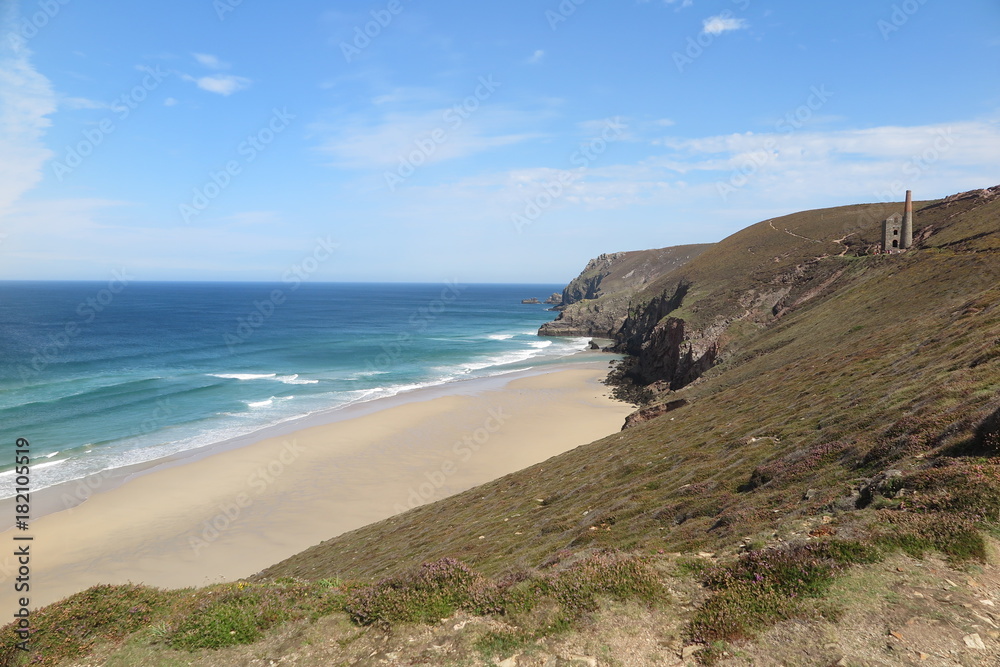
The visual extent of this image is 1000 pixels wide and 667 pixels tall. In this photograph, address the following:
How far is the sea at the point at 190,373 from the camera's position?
134ft

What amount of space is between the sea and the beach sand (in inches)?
258

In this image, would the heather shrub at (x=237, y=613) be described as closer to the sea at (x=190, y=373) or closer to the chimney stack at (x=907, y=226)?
the sea at (x=190, y=373)

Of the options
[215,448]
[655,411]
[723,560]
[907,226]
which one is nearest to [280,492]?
[215,448]

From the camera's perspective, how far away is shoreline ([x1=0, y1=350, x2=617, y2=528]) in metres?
29.8

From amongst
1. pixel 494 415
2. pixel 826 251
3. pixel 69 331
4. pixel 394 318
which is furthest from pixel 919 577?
pixel 394 318

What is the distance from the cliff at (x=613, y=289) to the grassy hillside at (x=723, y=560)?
97.6 m

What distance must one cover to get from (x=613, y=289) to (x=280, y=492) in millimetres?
142447

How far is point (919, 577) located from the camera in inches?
260

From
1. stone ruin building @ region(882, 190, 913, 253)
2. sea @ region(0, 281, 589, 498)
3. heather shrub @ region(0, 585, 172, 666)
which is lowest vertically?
sea @ region(0, 281, 589, 498)

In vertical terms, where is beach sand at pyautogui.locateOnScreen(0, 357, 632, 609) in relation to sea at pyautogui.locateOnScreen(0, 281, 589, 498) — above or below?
below

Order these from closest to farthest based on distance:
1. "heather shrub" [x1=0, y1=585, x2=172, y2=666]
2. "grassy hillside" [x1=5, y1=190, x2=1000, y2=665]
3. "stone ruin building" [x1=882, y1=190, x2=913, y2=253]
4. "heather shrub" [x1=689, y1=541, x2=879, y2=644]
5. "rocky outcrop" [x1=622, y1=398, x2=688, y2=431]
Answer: "grassy hillside" [x1=5, y1=190, x2=1000, y2=665]
"heather shrub" [x1=689, y1=541, x2=879, y2=644]
"heather shrub" [x1=0, y1=585, x2=172, y2=666]
"rocky outcrop" [x1=622, y1=398, x2=688, y2=431]
"stone ruin building" [x1=882, y1=190, x2=913, y2=253]

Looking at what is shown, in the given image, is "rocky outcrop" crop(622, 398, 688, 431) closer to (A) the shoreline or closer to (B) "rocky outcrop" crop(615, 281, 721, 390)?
(B) "rocky outcrop" crop(615, 281, 721, 390)

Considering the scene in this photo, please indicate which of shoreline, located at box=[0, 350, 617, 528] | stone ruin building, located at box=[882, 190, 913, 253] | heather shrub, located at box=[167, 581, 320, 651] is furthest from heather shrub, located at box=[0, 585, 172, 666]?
stone ruin building, located at box=[882, 190, 913, 253]

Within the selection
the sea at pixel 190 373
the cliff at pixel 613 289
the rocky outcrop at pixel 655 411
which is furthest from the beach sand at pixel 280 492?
the cliff at pixel 613 289
